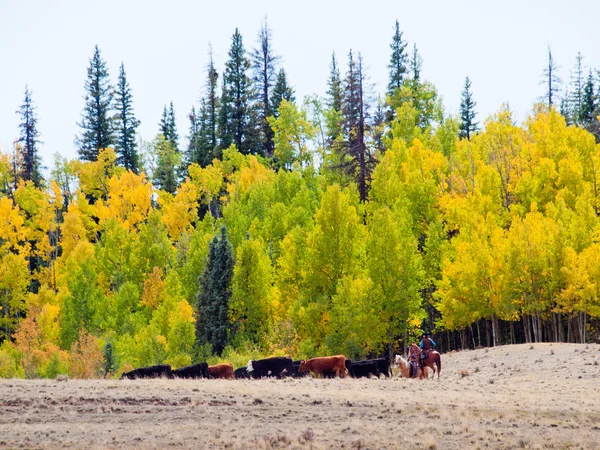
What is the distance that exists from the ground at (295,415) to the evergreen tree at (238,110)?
7241cm

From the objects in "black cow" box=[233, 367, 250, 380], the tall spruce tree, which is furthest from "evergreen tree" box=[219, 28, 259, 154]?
"black cow" box=[233, 367, 250, 380]

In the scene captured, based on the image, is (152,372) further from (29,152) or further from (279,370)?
(29,152)

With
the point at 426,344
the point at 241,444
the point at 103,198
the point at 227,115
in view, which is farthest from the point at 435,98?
the point at 241,444

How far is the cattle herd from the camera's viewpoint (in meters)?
33.2

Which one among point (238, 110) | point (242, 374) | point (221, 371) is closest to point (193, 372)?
point (221, 371)

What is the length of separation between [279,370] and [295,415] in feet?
43.9

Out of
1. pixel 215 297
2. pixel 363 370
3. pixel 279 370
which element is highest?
pixel 215 297

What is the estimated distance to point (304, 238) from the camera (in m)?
56.6

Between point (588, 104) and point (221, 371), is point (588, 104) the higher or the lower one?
the higher one

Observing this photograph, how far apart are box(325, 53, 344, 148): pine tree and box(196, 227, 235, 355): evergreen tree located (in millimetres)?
23866

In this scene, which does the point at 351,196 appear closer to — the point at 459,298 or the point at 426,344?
the point at 459,298

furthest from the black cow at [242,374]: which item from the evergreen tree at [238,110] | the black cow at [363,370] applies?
the evergreen tree at [238,110]

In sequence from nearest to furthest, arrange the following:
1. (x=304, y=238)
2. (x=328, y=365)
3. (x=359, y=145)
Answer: (x=328, y=365)
(x=304, y=238)
(x=359, y=145)

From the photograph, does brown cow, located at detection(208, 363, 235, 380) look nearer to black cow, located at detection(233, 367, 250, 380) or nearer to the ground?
black cow, located at detection(233, 367, 250, 380)
